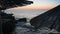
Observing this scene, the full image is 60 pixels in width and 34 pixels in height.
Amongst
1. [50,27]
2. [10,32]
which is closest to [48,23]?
[50,27]

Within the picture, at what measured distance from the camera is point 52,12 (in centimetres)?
417

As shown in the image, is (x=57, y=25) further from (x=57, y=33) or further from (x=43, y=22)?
(x=43, y=22)

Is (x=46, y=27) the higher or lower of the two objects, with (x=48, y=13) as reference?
lower

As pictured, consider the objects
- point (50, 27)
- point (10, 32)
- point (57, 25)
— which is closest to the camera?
point (57, 25)

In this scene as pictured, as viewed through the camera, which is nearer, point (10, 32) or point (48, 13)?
point (48, 13)

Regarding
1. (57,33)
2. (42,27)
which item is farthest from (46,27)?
(57,33)

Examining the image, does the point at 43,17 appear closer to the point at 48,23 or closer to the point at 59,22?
the point at 48,23

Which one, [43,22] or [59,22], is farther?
[43,22]

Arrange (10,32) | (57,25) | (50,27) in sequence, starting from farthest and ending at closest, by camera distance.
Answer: (10,32)
(50,27)
(57,25)

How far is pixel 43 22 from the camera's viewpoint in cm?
414

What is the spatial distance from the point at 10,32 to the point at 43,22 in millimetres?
1805

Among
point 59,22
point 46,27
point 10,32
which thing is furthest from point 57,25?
point 10,32

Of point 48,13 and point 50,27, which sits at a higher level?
point 48,13

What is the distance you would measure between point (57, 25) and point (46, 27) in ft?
1.27
